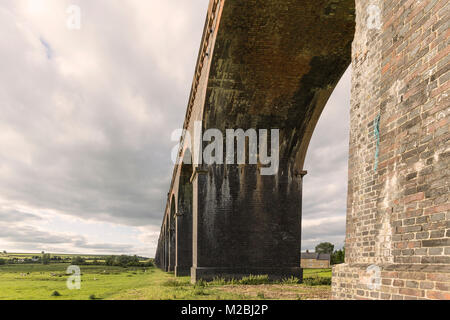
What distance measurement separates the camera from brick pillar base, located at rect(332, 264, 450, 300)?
2590 mm

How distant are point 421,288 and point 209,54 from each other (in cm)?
813

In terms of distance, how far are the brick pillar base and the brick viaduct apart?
1cm

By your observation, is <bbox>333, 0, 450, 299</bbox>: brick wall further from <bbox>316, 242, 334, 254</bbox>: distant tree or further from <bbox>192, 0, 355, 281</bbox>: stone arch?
<bbox>316, 242, 334, 254</bbox>: distant tree

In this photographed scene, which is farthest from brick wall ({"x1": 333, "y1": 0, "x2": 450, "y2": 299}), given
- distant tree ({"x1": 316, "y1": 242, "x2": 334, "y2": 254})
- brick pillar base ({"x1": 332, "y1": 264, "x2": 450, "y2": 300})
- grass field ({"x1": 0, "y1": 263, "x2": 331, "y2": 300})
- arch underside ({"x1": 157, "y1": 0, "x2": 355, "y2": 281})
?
distant tree ({"x1": 316, "y1": 242, "x2": 334, "y2": 254})

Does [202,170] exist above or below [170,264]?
above

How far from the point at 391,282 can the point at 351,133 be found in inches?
72.7

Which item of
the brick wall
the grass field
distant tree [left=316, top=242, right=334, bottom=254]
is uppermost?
the brick wall

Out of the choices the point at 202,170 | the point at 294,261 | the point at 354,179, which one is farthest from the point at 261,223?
the point at 354,179

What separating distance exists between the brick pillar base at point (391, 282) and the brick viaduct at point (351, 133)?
0.01m

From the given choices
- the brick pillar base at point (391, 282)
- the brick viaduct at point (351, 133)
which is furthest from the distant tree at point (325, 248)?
the brick pillar base at point (391, 282)

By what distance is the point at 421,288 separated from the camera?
2.73 m

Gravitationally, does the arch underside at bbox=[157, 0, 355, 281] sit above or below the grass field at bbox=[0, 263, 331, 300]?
above

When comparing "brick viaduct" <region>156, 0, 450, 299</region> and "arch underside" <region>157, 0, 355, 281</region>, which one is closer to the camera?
"brick viaduct" <region>156, 0, 450, 299</region>
